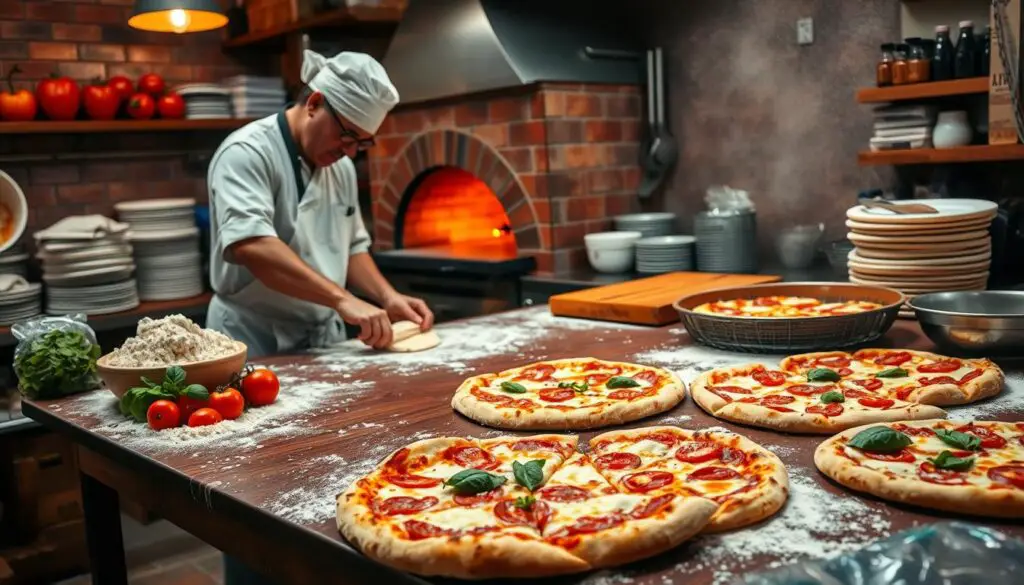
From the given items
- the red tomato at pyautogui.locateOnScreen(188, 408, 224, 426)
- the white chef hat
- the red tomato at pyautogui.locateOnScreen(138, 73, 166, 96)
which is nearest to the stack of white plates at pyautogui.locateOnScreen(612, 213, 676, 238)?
the white chef hat

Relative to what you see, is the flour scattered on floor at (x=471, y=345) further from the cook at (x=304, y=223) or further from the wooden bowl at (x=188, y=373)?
the wooden bowl at (x=188, y=373)

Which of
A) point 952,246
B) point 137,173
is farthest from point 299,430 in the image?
point 137,173

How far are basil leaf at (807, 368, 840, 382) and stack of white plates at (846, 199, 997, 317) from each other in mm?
864

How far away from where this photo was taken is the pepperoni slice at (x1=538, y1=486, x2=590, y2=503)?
145 cm

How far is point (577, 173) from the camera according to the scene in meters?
4.34

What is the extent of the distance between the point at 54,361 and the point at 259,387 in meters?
0.60

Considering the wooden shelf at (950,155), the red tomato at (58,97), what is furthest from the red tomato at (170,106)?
the wooden shelf at (950,155)

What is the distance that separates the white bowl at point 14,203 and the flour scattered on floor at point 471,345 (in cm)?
253

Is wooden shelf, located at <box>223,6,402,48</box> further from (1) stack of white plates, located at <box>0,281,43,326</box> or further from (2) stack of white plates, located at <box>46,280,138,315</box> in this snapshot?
(1) stack of white plates, located at <box>0,281,43,326</box>

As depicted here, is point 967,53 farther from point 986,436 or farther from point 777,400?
point 986,436

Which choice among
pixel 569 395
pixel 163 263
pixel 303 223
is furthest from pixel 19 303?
pixel 569 395

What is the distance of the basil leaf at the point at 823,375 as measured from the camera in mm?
2039

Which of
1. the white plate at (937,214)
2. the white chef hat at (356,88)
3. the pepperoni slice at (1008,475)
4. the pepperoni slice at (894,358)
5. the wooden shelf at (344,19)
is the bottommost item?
the pepperoni slice at (1008,475)

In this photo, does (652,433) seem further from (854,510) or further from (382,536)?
(382,536)
